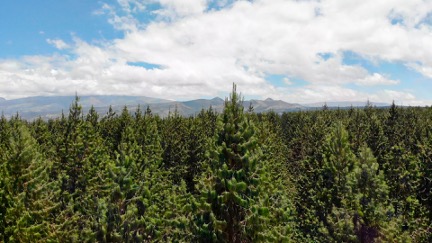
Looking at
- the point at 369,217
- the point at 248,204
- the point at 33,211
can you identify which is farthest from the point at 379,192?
the point at 33,211

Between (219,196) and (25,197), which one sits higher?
(219,196)

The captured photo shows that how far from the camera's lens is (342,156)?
3142 centimetres

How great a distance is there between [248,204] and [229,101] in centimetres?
620

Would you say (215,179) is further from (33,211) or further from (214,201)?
(33,211)

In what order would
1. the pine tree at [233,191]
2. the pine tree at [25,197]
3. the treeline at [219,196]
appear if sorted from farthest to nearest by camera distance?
1. the pine tree at [25,197]
2. the treeline at [219,196]
3. the pine tree at [233,191]

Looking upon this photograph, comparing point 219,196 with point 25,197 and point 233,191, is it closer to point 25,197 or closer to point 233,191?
point 233,191

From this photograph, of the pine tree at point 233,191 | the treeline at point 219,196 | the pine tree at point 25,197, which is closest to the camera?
the pine tree at point 233,191

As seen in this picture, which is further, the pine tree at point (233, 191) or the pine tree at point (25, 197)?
the pine tree at point (25, 197)

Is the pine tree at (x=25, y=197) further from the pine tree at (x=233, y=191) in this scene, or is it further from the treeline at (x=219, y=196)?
the pine tree at (x=233, y=191)

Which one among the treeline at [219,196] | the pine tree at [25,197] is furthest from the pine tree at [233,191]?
the pine tree at [25,197]

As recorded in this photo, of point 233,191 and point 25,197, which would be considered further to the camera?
point 25,197

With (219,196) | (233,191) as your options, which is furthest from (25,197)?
(233,191)

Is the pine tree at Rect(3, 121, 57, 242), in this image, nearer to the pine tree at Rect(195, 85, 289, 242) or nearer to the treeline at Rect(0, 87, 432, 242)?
the treeline at Rect(0, 87, 432, 242)

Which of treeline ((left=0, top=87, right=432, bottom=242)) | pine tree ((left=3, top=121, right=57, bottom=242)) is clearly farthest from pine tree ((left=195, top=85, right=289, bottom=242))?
pine tree ((left=3, top=121, right=57, bottom=242))
